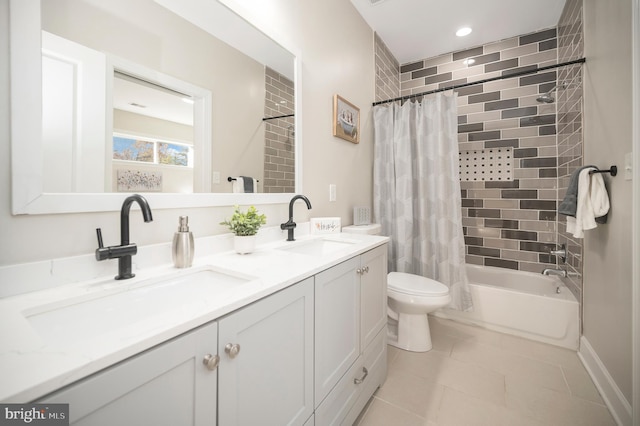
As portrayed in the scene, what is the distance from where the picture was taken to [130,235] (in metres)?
0.94

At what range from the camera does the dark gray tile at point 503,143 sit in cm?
272

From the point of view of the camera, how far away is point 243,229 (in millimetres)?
1218

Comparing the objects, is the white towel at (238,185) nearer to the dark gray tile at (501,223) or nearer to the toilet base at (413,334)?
the toilet base at (413,334)

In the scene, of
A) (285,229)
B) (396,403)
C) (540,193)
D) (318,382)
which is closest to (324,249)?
(285,229)

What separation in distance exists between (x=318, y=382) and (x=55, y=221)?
39.6 inches

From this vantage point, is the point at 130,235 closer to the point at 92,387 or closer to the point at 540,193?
the point at 92,387

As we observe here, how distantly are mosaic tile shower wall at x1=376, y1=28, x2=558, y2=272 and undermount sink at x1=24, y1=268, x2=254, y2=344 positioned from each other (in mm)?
2525

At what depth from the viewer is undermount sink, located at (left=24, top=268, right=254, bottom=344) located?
644 millimetres

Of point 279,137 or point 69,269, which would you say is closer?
point 69,269

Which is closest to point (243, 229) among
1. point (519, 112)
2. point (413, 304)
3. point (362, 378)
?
point (362, 378)

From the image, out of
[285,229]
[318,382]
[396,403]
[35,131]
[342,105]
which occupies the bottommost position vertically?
[396,403]

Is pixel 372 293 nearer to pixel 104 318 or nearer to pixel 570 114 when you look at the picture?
pixel 104 318

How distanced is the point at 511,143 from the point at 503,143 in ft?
0.22

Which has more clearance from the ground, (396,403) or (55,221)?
(55,221)
